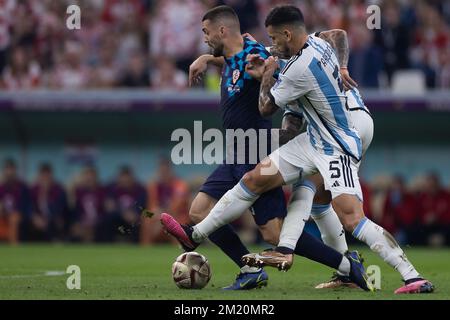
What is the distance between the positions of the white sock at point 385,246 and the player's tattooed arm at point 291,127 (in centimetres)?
114

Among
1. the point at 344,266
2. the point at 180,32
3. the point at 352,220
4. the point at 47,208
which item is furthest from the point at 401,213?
the point at 352,220

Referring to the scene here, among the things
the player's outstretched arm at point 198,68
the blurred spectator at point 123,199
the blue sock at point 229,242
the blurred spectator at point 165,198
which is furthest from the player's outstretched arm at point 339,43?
the blurred spectator at point 123,199

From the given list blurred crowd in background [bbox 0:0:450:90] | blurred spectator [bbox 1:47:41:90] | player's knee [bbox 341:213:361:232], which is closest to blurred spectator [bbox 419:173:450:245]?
blurred crowd in background [bbox 0:0:450:90]

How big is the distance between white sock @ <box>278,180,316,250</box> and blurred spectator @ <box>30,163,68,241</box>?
34.2ft

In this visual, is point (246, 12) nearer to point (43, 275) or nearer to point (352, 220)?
point (43, 275)

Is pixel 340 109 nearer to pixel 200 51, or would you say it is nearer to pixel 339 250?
pixel 339 250

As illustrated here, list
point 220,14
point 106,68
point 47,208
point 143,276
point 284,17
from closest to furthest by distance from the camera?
1. point 284,17
2. point 220,14
3. point 143,276
4. point 47,208
5. point 106,68

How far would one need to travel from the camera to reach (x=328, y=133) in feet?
27.9

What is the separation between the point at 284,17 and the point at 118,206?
10748 mm

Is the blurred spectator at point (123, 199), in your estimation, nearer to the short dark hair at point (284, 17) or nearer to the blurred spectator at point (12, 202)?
the blurred spectator at point (12, 202)

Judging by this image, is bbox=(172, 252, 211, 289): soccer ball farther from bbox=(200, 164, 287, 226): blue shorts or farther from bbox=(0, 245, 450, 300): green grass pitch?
bbox=(200, 164, 287, 226): blue shorts

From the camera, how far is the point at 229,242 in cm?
916

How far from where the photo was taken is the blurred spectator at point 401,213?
17859 mm
